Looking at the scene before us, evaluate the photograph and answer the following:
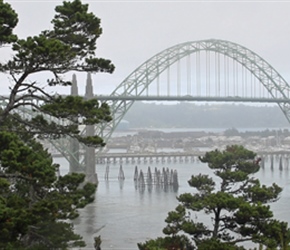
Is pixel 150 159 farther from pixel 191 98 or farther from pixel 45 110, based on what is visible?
pixel 45 110

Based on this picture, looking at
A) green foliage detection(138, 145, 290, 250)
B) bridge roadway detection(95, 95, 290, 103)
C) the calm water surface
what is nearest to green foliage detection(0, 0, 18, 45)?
green foliage detection(138, 145, 290, 250)

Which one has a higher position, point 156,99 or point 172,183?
point 156,99

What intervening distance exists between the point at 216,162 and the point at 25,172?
677cm

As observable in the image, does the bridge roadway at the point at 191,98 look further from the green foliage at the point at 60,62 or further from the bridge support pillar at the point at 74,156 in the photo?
the green foliage at the point at 60,62

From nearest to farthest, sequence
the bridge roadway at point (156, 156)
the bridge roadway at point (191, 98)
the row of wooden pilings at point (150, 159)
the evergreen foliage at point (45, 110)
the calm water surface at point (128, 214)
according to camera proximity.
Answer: the evergreen foliage at point (45, 110) → the calm water surface at point (128, 214) → the bridge roadway at point (191, 98) → the bridge roadway at point (156, 156) → the row of wooden pilings at point (150, 159)

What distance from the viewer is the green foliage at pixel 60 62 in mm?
8609

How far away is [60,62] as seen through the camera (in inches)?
350

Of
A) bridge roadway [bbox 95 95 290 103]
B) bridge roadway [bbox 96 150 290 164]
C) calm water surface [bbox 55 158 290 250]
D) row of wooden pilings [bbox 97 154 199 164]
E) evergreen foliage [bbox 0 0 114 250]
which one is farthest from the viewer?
row of wooden pilings [bbox 97 154 199 164]

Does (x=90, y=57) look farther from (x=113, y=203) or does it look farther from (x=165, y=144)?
(x=165, y=144)

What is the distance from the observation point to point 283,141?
10744 cm

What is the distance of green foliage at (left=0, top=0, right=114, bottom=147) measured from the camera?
8.61 meters

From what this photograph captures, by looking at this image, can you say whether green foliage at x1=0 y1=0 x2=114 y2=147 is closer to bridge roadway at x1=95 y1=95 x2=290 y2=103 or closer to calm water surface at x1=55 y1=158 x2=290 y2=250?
calm water surface at x1=55 y1=158 x2=290 y2=250

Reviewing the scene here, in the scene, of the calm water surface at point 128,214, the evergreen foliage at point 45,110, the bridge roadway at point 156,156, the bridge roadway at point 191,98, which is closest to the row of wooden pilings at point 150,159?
the bridge roadway at point 156,156

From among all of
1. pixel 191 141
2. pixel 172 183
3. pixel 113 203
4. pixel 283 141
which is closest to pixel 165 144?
pixel 191 141
